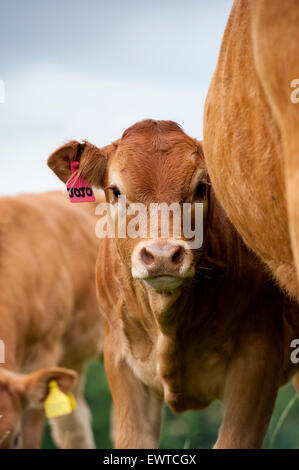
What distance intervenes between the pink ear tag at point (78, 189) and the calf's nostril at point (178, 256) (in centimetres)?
97

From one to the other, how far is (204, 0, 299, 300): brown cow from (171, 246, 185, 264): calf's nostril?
294 mm

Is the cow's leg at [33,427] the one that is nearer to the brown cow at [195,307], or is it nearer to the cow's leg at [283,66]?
the brown cow at [195,307]

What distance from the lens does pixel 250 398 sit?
3.57 metres

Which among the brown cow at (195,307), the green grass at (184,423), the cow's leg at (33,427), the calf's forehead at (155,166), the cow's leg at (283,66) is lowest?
the green grass at (184,423)

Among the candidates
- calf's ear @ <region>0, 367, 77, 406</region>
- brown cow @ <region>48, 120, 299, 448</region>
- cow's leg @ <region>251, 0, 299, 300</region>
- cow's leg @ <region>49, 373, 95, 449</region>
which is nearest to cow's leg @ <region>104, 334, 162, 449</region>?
brown cow @ <region>48, 120, 299, 448</region>

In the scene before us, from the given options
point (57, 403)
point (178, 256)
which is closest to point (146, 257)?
point (178, 256)

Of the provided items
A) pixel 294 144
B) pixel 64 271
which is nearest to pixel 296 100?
pixel 294 144

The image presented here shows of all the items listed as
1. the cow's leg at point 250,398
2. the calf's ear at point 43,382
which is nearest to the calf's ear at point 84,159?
the cow's leg at point 250,398

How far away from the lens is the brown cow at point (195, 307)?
11.5 feet

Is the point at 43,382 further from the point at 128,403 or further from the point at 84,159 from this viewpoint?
the point at 84,159

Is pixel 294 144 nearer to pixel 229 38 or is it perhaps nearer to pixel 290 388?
pixel 229 38

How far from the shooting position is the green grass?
8.91 metres

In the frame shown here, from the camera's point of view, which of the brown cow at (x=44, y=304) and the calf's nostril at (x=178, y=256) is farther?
the brown cow at (x=44, y=304)

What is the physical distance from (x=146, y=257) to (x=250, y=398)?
0.93 metres
